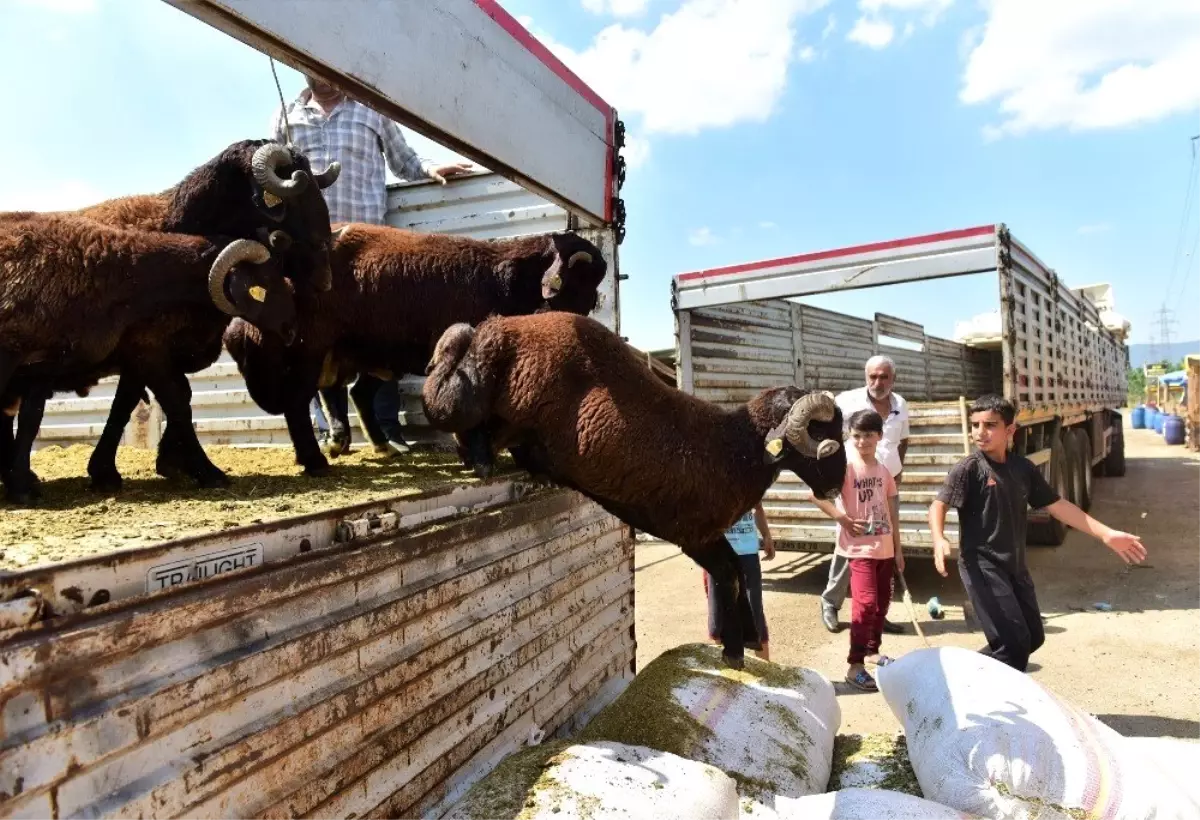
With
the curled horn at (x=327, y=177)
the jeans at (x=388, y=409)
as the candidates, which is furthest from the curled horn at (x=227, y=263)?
the jeans at (x=388, y=409)

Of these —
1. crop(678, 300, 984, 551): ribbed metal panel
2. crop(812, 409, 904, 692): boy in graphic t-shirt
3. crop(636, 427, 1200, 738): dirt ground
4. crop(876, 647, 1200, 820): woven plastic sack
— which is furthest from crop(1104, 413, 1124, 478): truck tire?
crop(876, 647, 1200, 820): woven plastic sack

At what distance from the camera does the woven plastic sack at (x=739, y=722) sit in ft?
10.3

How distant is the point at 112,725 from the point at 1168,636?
26.1ft

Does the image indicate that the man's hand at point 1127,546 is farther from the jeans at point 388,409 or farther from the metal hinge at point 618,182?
the jeans at point 388,409

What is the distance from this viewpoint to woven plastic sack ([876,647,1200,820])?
2971 millimetres

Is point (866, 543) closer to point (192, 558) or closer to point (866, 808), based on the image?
point (866, 808)

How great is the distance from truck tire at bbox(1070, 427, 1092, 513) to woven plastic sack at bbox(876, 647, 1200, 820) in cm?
978

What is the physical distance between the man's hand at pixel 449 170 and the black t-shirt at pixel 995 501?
4.26 metres

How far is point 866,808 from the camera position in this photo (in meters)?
2.92

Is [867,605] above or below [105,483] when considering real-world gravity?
below

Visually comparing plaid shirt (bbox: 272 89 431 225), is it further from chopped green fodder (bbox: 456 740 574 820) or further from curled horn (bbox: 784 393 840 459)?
chopped green fodder (bbox: 456 740 574 820)

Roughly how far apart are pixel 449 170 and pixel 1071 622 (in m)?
6.98

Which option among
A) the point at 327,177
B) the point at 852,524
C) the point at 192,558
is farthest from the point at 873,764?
the point at 327,177

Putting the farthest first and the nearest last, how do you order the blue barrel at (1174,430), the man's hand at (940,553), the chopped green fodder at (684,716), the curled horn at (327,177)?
the blue barrel at (1174,430) → the man's hand at (940,553) → the curled horn at (327,177) → the chopped green fodder at (684,716)
